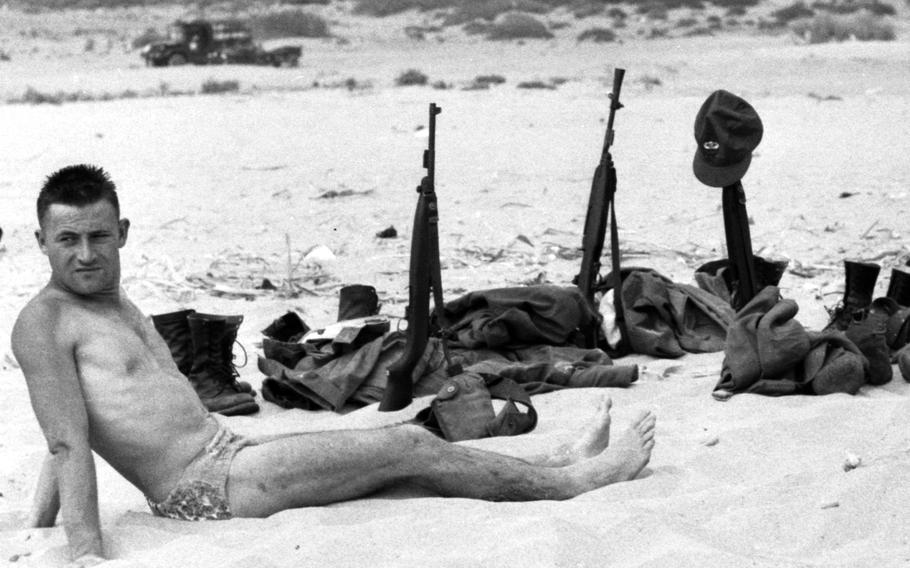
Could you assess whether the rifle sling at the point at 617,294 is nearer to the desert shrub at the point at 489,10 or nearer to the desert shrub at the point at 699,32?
the desert shrub at the point at 699,32

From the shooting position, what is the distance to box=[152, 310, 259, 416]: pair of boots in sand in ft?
19.2

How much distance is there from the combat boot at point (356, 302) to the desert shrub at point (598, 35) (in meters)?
24.4

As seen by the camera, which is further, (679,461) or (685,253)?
(685,253)

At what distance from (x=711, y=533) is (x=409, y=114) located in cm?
1169

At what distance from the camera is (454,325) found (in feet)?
20.9

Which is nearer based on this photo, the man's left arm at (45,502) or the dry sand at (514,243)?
the dry sand at (514,243)

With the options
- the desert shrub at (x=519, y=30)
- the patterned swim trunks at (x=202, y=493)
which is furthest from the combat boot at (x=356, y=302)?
the desert shrub at (x=519, y=30)

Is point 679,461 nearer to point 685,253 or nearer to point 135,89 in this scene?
point 685,253

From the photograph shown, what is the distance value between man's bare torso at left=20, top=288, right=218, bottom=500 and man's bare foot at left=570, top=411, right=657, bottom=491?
1125 millimetres

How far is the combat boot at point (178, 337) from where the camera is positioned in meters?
5.91

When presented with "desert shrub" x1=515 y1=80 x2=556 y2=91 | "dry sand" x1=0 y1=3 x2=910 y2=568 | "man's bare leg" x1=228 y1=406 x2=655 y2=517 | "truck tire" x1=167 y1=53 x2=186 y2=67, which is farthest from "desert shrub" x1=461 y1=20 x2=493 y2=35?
"man's bare leg" x1=228 y1=406 x2=655 y2=517

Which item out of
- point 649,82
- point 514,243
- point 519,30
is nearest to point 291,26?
point 519,30

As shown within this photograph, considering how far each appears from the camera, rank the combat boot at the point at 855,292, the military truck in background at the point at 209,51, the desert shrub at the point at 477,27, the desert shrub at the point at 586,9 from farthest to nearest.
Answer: the desert shrub at the point at 586,9, the desert shrub at the point at 477,27, the military truck in background at the point at 209,51, the combat boot at the point at 855,292

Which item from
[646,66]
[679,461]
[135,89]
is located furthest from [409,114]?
[679,461]
